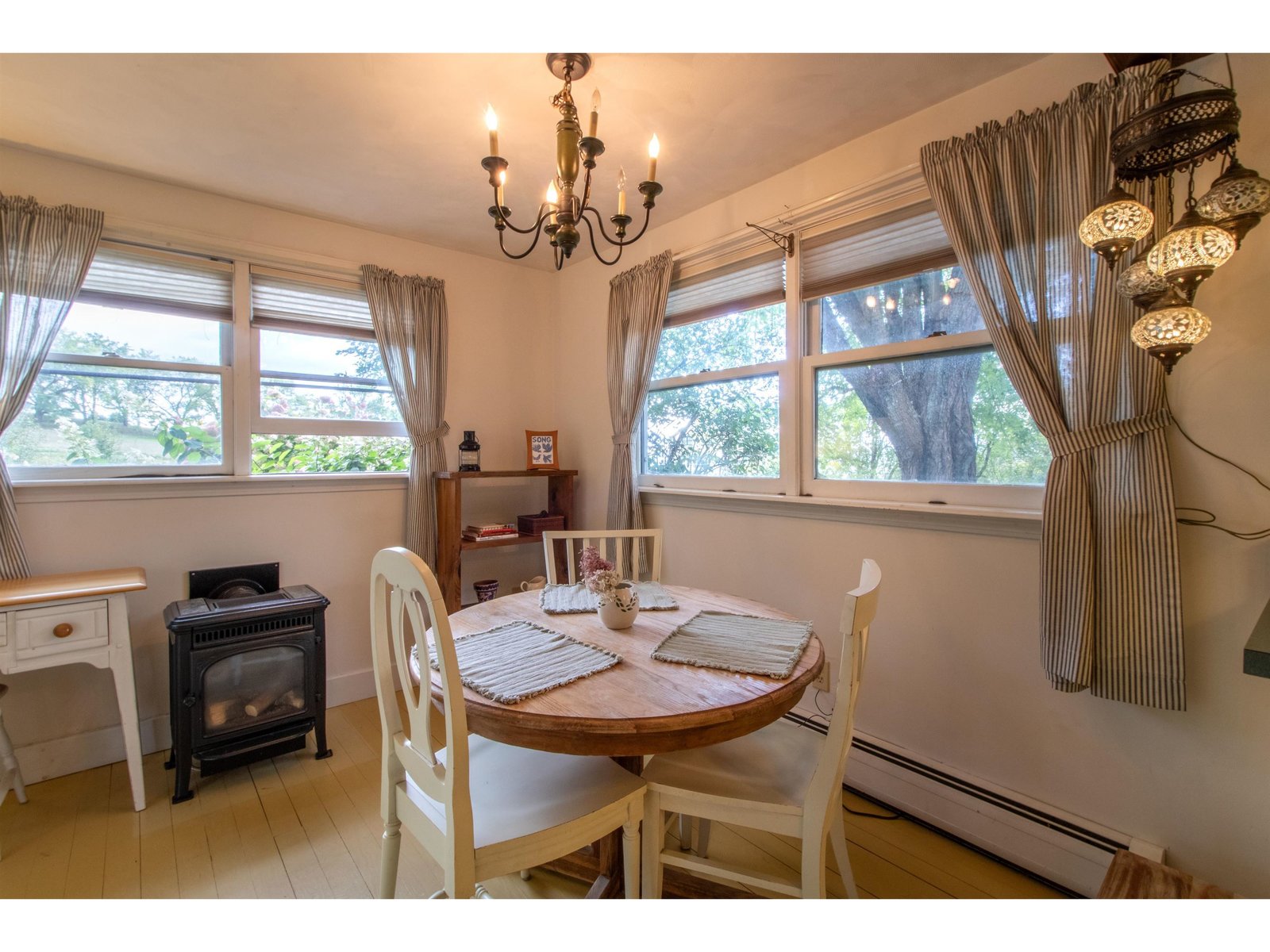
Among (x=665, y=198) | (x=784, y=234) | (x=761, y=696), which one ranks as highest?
(x=665, y=198)

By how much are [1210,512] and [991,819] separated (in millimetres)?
1126

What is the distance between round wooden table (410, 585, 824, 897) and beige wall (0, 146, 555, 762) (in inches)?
69.3

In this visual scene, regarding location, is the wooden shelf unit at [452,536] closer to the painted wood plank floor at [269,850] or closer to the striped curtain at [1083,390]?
the painted wood plank floor at [269,850]

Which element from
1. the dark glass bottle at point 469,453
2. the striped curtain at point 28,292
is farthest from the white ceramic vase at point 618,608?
the striped curtain at point 28,292

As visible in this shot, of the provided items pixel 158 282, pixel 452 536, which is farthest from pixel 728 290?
pixel 158 282

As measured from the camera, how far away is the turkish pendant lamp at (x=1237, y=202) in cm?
100

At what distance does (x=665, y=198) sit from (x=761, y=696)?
90.2 inches

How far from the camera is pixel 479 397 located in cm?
327

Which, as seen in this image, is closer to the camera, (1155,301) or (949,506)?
(1155,301)

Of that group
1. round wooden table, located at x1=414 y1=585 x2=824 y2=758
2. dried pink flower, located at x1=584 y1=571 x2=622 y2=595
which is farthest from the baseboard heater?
dried pink flower, located at x1=584 y1=571 x2=622 y2=595

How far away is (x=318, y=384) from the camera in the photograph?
2779 millimetres

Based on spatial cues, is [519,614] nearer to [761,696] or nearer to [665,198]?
[761,696]
